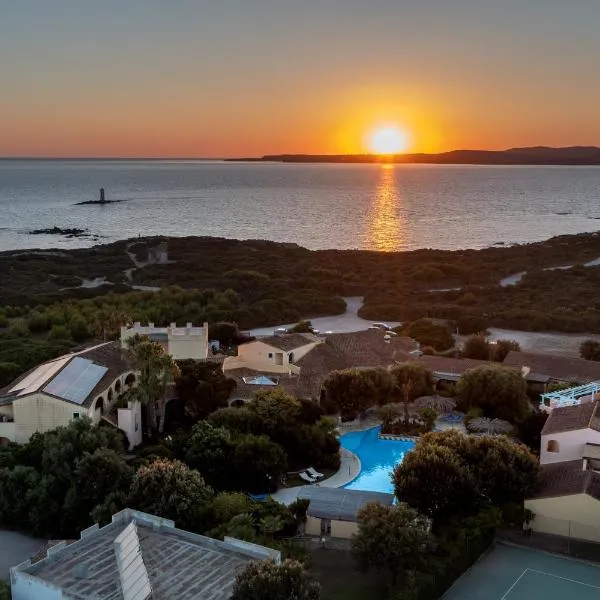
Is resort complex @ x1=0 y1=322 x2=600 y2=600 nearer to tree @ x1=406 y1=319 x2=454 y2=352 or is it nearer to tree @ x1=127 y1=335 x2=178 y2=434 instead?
tree @ x1=127 y1=335 x2=178 y2=434

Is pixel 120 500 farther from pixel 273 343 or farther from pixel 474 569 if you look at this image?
pixel 273 343

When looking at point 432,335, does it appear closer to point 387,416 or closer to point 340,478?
point 387,416

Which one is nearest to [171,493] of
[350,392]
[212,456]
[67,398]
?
[212,456]

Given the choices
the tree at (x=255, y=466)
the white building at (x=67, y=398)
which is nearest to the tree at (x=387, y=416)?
Answer: the tree at (x=255, y=466)

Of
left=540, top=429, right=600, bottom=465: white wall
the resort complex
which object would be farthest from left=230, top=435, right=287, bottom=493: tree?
left=540, top=429, right=600, bottom=465: white wall

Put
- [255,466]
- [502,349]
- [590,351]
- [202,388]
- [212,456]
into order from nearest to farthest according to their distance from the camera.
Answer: [255,466]
[212,456]
[202,388]
[590,351]
[502,349]

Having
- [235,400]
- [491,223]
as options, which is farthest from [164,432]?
[491,223]

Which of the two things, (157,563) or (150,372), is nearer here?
(157,563)

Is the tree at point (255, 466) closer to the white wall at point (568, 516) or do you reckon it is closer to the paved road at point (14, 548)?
the paved road at point (14, 548)
